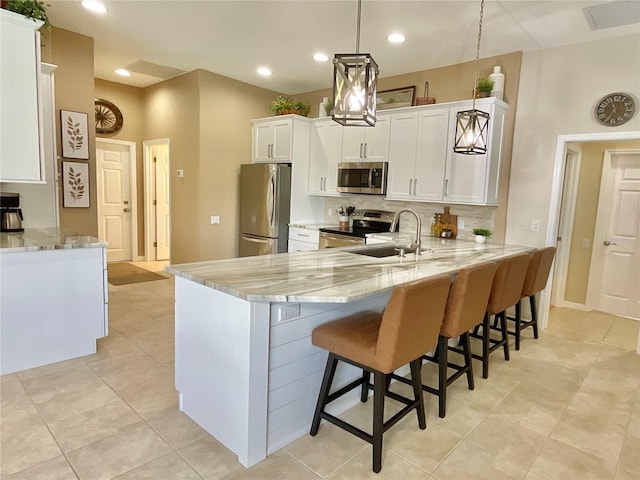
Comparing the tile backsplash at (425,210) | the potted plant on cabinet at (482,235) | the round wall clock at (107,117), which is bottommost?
the potted plant on cabinet at (482,235)

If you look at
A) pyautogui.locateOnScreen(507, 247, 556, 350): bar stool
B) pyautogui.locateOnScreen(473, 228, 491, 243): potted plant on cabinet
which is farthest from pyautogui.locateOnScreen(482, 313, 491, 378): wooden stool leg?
pyautogui.locateOnScreen(473, 228, 491, 243): potted plant on cabinet

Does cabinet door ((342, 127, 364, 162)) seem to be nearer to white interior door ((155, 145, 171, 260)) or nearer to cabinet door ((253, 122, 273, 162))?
cabinet door ((253, 122, 273, 162))

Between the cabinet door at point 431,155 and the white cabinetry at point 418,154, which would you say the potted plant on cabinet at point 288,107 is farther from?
the cabinet door at point 431,155

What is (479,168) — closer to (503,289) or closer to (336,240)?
(503,289)

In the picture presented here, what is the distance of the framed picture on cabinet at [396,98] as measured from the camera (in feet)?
15.7

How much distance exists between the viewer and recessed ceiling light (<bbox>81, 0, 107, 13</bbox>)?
3404 millimetres

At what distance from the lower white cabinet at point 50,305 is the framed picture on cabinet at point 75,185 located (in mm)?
1789

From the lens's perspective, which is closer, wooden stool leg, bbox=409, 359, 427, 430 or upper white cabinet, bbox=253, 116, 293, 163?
wooden stool leg, bbox=409, 359, 427, 430

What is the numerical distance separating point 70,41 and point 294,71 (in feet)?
8.11

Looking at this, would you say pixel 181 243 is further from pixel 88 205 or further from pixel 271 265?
pixel 271 265

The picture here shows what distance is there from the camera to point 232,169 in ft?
18.7

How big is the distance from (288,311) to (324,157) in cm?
369

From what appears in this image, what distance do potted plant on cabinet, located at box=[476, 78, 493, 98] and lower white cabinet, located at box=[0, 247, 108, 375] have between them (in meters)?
3.84

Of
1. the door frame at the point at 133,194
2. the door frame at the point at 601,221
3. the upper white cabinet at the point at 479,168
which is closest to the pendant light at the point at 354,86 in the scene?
the upper white cabinet at the point at 479,168
